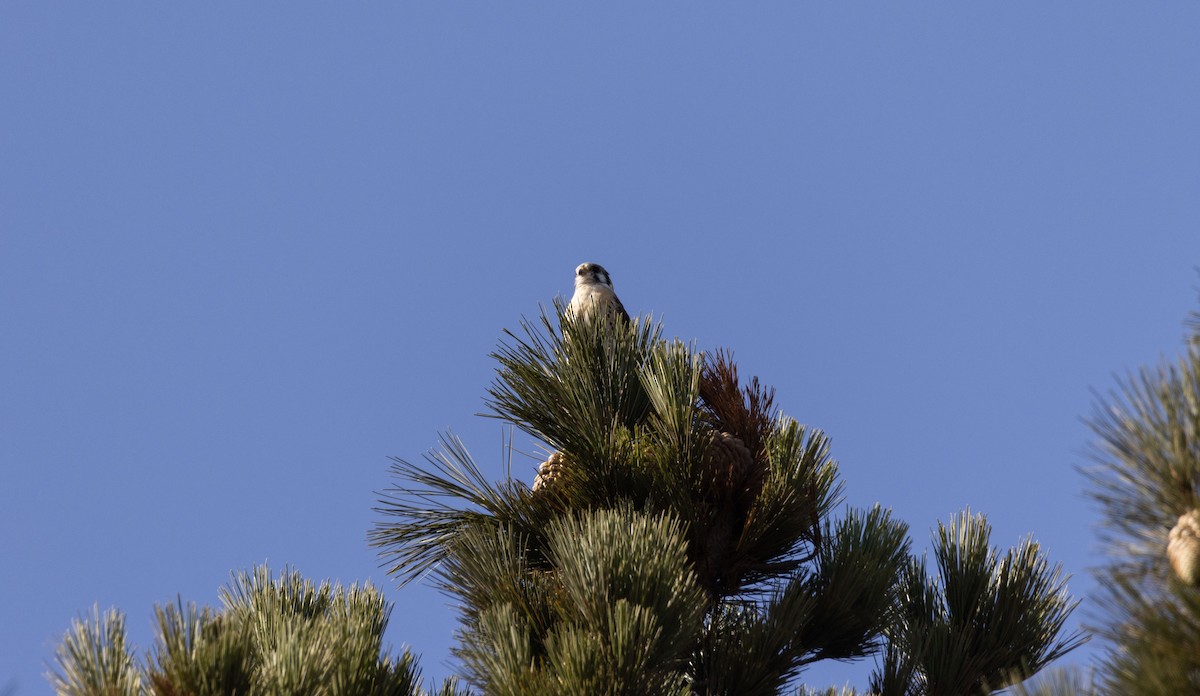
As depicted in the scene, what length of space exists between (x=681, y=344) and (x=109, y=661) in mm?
2182

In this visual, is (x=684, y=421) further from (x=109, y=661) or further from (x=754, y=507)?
(x=109, y=661)

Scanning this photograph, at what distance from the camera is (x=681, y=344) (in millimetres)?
4535

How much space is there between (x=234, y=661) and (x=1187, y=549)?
7.94 ft

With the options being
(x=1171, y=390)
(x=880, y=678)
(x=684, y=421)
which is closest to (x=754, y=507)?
(x=684, y=421)

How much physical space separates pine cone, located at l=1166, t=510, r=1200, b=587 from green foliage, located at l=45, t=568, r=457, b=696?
2276mm

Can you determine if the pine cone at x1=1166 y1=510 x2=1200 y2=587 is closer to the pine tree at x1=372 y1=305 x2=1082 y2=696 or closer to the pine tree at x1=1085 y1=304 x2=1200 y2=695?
the pine tree at x1=1085 y1=304 x2=1200 y2=695

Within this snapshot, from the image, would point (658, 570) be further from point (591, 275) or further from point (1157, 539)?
point (591, 275)

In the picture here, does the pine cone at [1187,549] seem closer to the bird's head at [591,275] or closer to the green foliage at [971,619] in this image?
the green foliage at [971,619]

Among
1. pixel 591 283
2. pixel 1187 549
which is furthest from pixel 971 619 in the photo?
pixel 591 283

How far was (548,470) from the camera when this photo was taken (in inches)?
180

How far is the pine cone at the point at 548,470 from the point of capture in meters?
4.54

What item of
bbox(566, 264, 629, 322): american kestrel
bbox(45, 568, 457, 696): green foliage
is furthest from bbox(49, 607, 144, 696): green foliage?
bbox(566, 264, 629, 322): american kestrel

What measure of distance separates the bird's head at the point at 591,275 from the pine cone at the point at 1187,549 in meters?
7.37

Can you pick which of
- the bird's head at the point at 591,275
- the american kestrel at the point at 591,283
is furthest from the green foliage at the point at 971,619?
the bird's head at the point at 591,275
